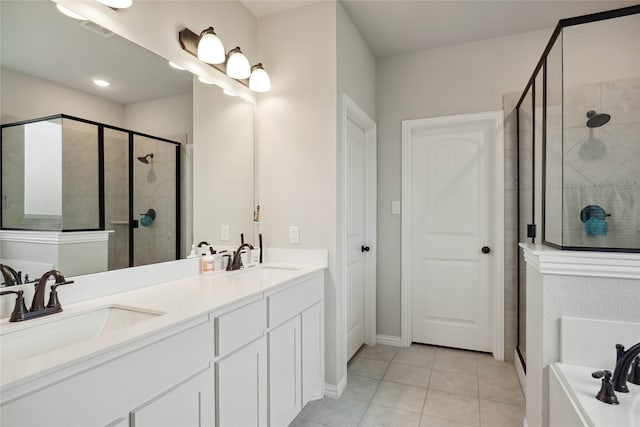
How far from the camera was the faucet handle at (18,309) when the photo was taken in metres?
1.14

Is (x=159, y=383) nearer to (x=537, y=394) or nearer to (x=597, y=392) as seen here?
(x=597, y=392)

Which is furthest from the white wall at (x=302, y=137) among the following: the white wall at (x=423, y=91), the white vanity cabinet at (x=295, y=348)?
the white wall at (x=423, y=91)

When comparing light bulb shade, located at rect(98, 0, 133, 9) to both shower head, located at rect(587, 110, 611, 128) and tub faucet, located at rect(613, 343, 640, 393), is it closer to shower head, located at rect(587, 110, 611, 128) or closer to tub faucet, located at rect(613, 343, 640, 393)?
shower head, located at rect(587, 110, 611, 128)

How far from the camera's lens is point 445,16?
2.62 metres

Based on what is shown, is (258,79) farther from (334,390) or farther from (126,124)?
(334,390)

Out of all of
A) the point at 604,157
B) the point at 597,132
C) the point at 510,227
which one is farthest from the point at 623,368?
the point at 510,227

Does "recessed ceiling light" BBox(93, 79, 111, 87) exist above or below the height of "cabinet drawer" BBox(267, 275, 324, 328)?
above

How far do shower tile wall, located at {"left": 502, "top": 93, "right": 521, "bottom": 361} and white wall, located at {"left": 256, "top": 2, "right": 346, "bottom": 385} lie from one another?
1571 mm

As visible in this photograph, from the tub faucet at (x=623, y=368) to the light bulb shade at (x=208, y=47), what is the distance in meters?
2.36

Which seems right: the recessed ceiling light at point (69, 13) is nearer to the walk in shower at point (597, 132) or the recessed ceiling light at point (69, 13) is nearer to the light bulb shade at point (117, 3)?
the light bulb shade at point (117, 3)

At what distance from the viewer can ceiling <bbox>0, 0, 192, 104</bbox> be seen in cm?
120

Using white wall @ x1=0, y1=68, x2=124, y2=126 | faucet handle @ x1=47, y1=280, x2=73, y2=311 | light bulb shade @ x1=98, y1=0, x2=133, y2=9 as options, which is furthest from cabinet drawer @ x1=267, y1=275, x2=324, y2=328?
light bulb shade @ x1=98, y1=0, x2=133, y2=9

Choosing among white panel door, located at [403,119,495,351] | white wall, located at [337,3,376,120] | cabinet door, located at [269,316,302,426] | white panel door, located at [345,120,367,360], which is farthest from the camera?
white panel door, located at [403,119,495,351]

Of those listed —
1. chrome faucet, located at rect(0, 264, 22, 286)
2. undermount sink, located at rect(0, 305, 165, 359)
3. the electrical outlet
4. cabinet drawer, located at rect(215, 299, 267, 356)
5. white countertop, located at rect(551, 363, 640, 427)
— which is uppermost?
the electrical outlet
